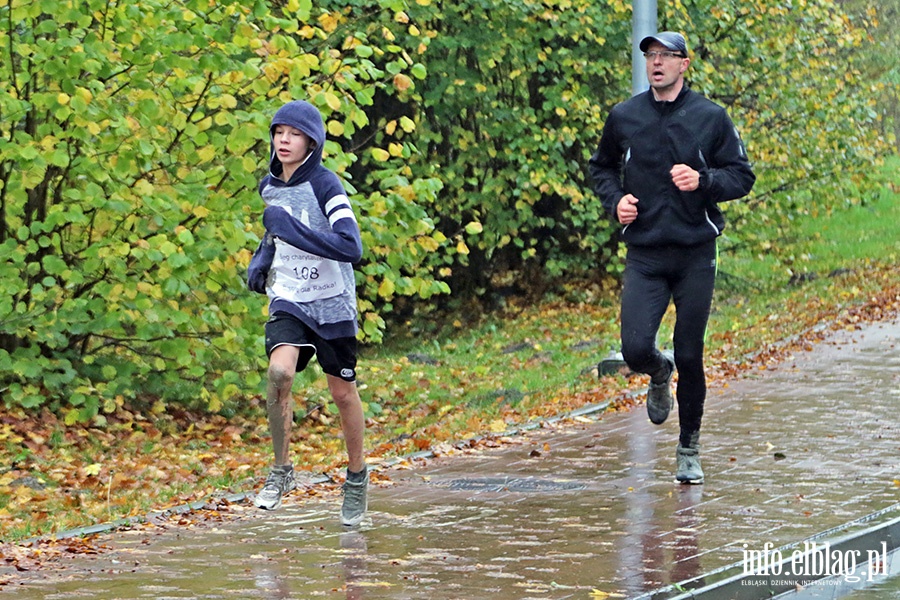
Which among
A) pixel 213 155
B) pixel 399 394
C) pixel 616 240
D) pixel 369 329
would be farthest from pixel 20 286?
pixel 616 240

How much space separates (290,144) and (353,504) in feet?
5.55

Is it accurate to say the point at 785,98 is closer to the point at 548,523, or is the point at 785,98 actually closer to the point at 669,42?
the point at 669,42

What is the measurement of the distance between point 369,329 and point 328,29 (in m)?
2.41

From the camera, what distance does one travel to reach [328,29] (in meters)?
11.4

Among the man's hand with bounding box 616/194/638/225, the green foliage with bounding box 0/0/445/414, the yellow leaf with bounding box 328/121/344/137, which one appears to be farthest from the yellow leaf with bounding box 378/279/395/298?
the man's hand with bounding box 616/194/638/225

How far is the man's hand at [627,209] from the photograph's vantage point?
7.30 m

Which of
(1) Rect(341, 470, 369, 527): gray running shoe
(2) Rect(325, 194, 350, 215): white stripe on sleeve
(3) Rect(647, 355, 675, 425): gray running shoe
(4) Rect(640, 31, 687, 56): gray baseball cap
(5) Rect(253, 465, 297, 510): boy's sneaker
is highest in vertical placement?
(4) Rect(640, 31, 687, 56): gray baseball cap

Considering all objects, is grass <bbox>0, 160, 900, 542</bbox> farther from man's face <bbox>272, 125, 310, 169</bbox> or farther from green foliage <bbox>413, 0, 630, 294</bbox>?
man's face <bbox>272, 125, 310, 169</bbox>

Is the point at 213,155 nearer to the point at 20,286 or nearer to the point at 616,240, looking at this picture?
the point at 20,286

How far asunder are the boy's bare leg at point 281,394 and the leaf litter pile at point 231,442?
0.73m

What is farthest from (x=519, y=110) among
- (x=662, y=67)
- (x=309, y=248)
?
(x=309, y=248)

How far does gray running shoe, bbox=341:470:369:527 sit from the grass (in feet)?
4.19

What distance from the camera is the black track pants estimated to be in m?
7.36

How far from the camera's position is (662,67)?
24.0 ft
